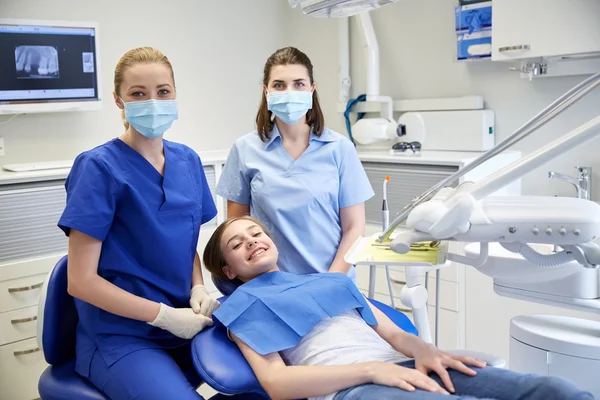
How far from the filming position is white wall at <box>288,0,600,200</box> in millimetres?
2756

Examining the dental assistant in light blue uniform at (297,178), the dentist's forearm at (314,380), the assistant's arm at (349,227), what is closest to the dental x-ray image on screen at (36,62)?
the dental assistant in light blue uniform at (297,178)

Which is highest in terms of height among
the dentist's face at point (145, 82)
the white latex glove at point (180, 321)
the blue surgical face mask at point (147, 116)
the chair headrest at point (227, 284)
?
the dentist's face at point (145, 82)

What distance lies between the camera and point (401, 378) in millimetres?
1272

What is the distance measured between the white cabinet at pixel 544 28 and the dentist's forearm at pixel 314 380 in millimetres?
1603

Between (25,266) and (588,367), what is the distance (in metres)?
1.99

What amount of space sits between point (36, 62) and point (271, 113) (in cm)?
118

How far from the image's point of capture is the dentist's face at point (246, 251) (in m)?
1.62

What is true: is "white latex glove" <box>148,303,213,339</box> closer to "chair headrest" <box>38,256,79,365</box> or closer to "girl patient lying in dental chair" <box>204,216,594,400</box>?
"girl patient lying in dental chair" <box>204,216,594,400</box>

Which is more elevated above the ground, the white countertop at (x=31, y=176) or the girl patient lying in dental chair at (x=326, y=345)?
the white countertop at (x=31, y=176)

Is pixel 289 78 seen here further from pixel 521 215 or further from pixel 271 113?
pixel 521 215

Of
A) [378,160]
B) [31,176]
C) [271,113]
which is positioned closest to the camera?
[271,113]

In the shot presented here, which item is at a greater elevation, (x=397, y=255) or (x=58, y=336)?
(x=397, y=255)

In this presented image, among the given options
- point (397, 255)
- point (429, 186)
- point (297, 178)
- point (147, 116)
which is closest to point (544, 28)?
point (429, 186)

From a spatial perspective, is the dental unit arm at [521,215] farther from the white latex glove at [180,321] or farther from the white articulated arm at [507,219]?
the white latex glove at [180,321]
